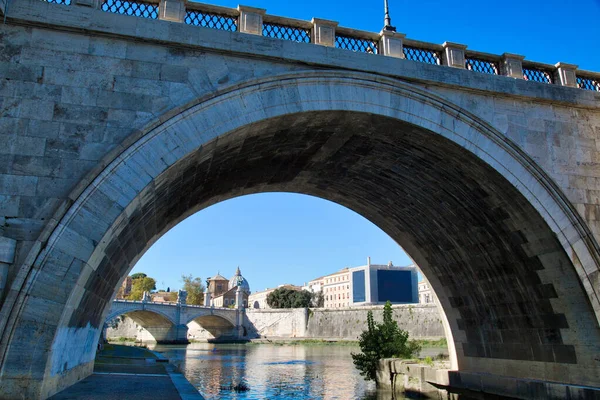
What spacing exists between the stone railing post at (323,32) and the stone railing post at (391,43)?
1070mm

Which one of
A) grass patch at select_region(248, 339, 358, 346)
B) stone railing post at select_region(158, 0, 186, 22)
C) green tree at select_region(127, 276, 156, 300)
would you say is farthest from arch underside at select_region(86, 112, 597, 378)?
green tree at select_region(127, 276, 156, 300)

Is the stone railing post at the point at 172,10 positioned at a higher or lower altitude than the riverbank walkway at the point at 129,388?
higher

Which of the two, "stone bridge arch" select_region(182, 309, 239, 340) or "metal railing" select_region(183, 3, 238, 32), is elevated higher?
"metal railing" select_region(183, 3, 238, 32)

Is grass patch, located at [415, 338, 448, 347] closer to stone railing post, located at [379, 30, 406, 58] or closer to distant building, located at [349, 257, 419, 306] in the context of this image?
stone railing post, located at [379, 30, 406, 58]

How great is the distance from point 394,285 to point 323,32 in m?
98.7

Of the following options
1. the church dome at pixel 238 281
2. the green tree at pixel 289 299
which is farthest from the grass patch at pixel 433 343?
the church dome at pixel 238 281

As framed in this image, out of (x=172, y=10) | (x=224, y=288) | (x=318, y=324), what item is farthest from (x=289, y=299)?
(x=172, y=10)

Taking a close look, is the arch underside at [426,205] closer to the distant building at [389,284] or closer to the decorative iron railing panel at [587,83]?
the decorative iron railing panel at [587,83]

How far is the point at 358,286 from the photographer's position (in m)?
111

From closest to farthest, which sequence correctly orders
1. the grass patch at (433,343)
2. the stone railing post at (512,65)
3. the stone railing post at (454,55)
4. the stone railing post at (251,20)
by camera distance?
the stone railing post at (251,20) → the stone railing post at (454,55) → the stone railing post at (512,65) → the grass patch at (433,343)

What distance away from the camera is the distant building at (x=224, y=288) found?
120 m

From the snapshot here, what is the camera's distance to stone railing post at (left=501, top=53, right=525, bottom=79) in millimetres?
10414

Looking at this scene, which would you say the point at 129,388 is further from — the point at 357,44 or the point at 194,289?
the point at 194,289

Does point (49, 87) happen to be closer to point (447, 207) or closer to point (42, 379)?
point (42, 379)
